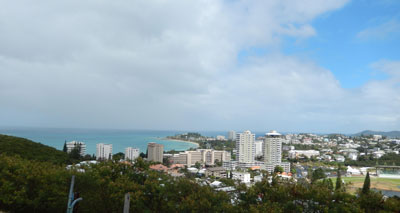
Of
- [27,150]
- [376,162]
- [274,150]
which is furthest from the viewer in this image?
[376,162]

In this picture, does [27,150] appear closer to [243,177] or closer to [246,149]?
[243,177]

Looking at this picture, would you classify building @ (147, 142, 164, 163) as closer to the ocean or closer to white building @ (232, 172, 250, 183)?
the ocean

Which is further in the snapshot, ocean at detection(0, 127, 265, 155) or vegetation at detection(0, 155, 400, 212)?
ocean at detection(0, 127, 265, 155)

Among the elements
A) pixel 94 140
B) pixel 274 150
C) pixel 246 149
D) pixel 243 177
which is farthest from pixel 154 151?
pixel 94 140

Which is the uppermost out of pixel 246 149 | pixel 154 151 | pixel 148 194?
pixel 148 194

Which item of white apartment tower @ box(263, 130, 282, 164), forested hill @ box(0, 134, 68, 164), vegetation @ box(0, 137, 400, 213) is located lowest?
white apartment tower @ box(263, 130, 282, 164)

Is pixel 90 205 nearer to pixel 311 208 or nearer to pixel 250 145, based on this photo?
pixel 311 208

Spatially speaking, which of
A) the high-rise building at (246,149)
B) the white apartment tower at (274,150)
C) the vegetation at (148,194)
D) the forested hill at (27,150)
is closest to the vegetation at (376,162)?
the white apartment tower at (274,150)

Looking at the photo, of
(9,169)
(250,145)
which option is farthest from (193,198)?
(250,145)

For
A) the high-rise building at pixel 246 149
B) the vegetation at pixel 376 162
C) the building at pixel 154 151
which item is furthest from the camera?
the vegetation at pixel 376 162

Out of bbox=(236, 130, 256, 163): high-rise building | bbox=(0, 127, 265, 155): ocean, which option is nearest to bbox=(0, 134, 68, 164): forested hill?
bbox=(236, 130, 256, 163): high-rise building

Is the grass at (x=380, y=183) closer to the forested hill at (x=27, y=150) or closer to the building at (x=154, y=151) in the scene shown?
the forested hill at (x=27, y=150)
